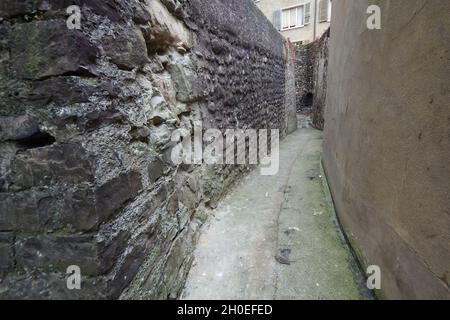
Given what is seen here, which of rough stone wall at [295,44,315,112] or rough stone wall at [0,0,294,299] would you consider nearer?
rough stone wall at [0,0,294,299]

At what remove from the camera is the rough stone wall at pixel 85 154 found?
3.06ft

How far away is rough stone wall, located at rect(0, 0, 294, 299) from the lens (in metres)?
0.93

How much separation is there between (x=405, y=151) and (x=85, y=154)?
1540 millimetres

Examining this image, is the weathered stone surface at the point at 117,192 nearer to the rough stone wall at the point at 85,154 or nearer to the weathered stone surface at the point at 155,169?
the rough stone wall at the point at 85,154

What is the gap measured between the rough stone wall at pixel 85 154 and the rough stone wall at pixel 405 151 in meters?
1.37

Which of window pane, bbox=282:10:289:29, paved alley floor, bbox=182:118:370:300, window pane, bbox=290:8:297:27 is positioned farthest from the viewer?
window pane, bbox=282:10:289:29

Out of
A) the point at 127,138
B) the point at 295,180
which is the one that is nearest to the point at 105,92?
the point at 127,138

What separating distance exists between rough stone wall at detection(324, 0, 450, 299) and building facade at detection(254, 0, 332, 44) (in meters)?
13.3

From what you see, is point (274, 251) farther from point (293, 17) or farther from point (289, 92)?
point (293, 17)

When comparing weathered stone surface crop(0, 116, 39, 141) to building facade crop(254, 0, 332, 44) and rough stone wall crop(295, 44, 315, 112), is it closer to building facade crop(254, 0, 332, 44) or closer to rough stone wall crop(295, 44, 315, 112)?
rough stone wall crop(295, 44, 315, 112)

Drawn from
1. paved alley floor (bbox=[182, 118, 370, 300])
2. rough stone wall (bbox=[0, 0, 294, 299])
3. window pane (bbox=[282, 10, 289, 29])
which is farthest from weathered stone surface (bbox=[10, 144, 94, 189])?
window pane (bbox=[282, 10, 289, 29])

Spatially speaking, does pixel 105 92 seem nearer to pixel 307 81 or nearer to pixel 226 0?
pixel 226 0

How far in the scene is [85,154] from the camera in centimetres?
96

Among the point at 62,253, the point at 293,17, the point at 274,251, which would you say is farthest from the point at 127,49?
the point at 293,17
